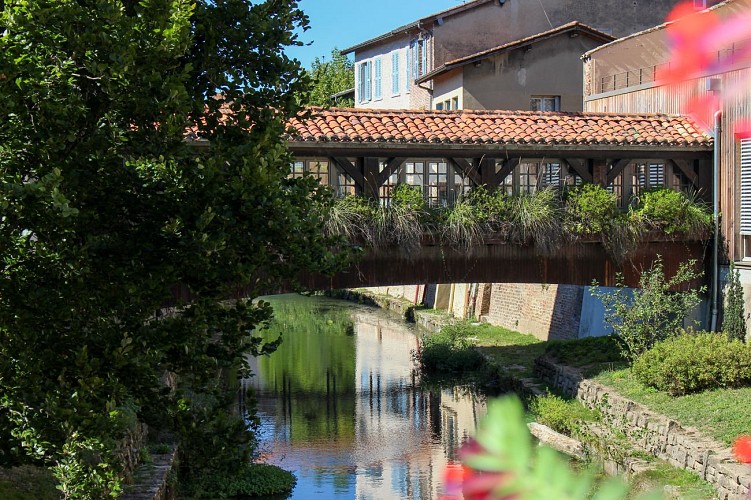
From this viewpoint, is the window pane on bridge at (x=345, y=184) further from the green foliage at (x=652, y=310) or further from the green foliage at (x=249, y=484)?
the green foliage at (x=249, y=484)

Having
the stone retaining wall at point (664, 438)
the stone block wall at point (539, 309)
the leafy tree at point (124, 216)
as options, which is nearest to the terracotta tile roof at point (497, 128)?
the stone retaining wall at point (664, 438)

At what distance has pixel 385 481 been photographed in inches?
533

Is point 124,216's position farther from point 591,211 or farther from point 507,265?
point 591,211

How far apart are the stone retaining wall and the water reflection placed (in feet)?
6.21

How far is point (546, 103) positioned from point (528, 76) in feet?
3.95

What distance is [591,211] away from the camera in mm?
16625

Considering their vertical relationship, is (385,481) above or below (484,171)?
below

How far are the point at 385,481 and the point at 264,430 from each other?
11.7 ft

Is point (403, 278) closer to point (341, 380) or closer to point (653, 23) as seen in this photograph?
point (341, 380)

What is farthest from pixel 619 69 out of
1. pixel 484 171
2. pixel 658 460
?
pixel 658 460

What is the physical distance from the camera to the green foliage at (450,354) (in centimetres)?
2091

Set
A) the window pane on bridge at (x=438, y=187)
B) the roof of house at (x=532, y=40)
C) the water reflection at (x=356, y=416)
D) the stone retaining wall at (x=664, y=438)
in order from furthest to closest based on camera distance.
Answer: the roof of house at (x=532, y=40) < the window pane on bridge at (x=438, y=187) < the water reflection at (x=356, y=416) < the stone retaining wall at (x=664, y=438)

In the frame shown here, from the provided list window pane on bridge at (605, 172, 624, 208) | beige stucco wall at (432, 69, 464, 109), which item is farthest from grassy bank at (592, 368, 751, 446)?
beige stucco wall at (432, 69, 464, 109)

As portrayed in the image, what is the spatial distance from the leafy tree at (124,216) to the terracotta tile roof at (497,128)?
7.02 m
